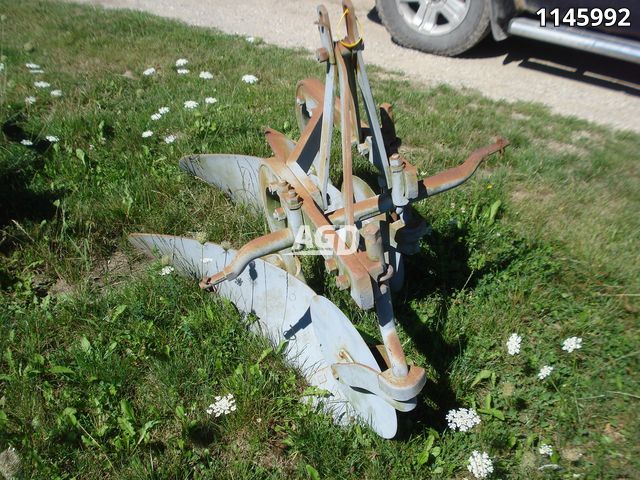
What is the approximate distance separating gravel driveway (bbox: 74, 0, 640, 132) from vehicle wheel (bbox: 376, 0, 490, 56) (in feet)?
0.43

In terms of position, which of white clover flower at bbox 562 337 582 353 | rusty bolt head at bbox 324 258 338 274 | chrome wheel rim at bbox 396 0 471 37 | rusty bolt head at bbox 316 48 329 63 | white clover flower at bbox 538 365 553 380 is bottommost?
white clover flower at bbox 538 365 553 380

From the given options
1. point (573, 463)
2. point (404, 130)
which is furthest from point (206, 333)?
point (404, 130)

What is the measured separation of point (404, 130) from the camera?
161 inches

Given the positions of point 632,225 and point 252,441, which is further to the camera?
point 632,225

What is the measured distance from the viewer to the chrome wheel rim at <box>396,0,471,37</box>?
5.16 m

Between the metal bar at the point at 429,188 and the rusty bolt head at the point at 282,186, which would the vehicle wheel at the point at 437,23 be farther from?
the rusty bolt head at the point at 282,186

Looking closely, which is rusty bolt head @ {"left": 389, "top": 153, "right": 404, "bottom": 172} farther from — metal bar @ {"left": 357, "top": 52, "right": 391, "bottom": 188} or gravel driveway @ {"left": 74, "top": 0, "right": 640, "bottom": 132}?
gravel driveway @ {"left": 74, "top": 0, "right": 640, "bottom": 132}

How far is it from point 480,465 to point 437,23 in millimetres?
4540

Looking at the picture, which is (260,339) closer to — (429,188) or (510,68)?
(429,188)

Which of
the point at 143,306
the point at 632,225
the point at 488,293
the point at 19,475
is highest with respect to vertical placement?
the point at 632,225

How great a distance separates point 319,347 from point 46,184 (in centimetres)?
216

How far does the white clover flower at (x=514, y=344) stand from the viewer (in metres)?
2.45

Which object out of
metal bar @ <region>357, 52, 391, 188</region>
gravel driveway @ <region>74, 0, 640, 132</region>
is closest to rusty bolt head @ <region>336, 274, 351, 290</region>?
metal bar @ <region>357, 52, 391, 188</region>

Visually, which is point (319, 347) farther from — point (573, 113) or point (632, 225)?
point (573, 113)
